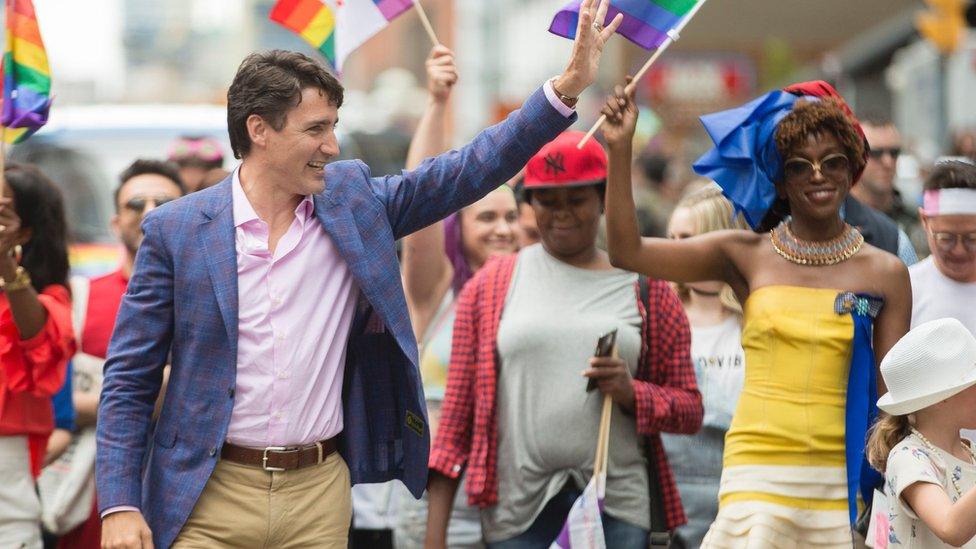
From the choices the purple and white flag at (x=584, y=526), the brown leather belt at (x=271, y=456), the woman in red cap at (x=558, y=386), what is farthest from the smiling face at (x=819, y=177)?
the brown leather belt at (x=271, y=456)

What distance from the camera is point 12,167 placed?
6.32 m

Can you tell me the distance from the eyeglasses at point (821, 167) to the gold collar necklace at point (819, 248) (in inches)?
7.3

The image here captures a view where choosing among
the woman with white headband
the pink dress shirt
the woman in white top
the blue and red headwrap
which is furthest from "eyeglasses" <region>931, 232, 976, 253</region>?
the pink dress shirt

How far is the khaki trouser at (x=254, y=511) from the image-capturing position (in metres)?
4.59

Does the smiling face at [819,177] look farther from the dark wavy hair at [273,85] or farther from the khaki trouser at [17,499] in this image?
the khaki trouser at [17,499]

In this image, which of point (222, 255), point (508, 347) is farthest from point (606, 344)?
point (222, 255)

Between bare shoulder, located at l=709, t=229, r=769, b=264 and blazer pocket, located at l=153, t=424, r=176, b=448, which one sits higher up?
bare shoulder, located at l=709, t=229, r=769, b=264

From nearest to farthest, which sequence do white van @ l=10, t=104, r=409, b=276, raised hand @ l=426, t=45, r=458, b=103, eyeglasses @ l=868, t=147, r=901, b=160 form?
1. raised hand @ l=426, t=45, r=458, b=103
2. eyeglasses @ l=868, t=147, r=901, b=160
3. white van @ l=10, t=104, r=409, b=276

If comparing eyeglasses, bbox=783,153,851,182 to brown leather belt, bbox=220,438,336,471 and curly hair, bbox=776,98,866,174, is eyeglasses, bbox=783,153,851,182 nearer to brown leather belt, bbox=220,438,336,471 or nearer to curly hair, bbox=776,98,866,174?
curly hair, bbox=776,98,866,174

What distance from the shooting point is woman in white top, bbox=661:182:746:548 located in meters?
6.57

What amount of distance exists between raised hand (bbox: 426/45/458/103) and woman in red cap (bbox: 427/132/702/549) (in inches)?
18.7

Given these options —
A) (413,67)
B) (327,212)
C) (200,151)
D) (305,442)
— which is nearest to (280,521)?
(305,442)

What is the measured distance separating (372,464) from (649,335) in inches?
54.8

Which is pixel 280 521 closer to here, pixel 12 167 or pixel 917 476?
pixel 917 476
